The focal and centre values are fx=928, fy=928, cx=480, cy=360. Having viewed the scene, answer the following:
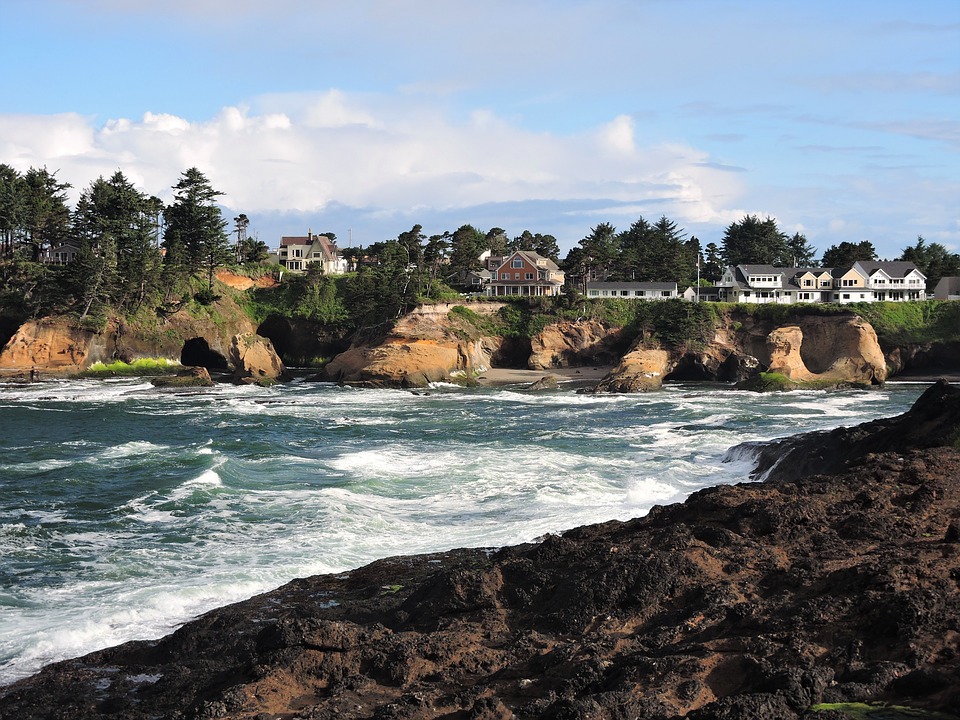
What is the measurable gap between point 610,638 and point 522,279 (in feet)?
239

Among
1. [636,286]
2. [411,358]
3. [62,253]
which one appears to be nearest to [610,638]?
[411,358]

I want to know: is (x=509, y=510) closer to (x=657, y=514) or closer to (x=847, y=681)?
(x=657, y=514)

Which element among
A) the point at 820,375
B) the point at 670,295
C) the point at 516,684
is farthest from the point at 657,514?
the point at 670,295

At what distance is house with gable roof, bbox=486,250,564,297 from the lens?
82.4m

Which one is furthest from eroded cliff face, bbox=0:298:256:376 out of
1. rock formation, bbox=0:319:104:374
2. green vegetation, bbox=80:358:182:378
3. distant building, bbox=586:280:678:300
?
distant building, bbox=586:280:678:300

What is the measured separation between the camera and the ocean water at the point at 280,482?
55.5ft

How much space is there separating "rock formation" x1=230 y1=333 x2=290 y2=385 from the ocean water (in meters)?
8.22

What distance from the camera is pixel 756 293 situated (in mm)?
85438

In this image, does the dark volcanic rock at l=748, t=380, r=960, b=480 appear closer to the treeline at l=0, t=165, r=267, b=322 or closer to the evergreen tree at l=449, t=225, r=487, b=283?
the treeline at l=0, t=165, r=267, b=322

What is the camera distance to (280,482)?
26.8 metres

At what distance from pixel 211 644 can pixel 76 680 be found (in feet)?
5.56

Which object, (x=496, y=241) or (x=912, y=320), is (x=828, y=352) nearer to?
(x=912, y=320)

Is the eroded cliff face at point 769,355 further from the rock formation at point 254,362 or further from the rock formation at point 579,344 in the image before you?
the rock formation at point 254,362

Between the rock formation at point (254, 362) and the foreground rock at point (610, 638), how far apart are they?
44925 mm
